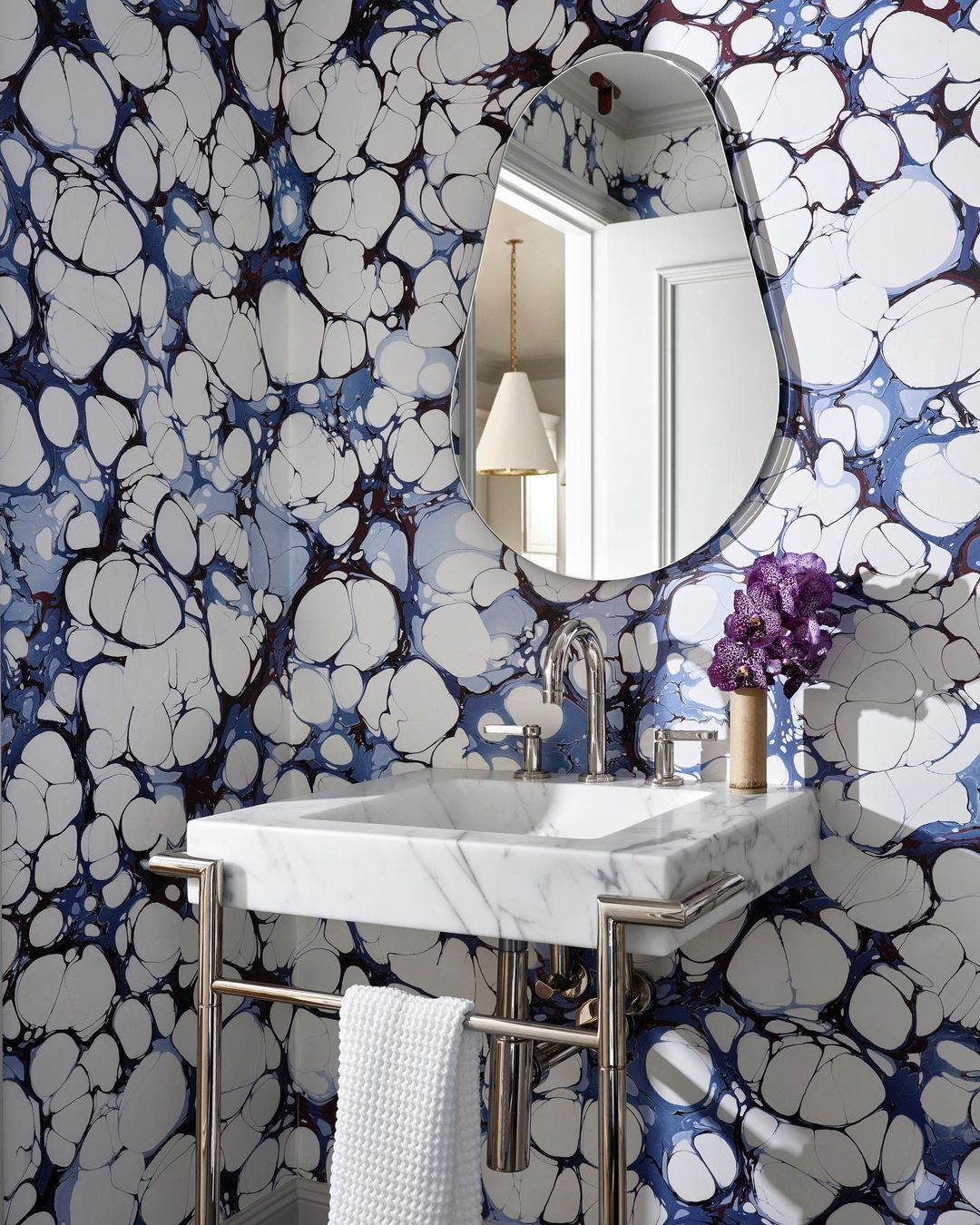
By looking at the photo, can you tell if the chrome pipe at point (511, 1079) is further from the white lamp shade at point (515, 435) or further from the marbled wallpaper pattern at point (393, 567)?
the white lamp shade at point (515, 435)

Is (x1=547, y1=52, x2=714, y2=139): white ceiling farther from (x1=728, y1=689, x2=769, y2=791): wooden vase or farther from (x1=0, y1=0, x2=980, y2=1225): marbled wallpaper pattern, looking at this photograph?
(x1=728, y1=689, x2=769, y2=791): wooden vase

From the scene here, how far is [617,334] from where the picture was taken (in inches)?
61.7

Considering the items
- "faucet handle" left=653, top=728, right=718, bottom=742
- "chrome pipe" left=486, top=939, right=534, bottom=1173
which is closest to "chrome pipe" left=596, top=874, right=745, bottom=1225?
"chrome pipe" left=486, top=939, right=534, bottom=1173

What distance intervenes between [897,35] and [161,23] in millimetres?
975

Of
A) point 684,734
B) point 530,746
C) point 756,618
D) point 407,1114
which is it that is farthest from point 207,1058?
point 756,618

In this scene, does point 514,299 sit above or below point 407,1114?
above

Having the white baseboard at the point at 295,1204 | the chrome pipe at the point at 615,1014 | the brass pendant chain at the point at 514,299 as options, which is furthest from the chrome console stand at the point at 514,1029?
the brass pendant chain at the point at 514,299

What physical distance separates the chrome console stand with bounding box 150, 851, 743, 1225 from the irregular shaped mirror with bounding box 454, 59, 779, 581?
564 mm

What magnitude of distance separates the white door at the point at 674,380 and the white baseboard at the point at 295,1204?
3.48 ft

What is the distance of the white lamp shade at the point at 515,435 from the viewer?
162cm

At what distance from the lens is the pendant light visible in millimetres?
1622

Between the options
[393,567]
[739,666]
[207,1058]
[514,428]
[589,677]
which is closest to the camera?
[207,1058]

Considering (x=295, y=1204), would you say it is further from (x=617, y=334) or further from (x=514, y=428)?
(x=617, y=334)

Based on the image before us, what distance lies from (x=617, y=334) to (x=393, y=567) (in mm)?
479
